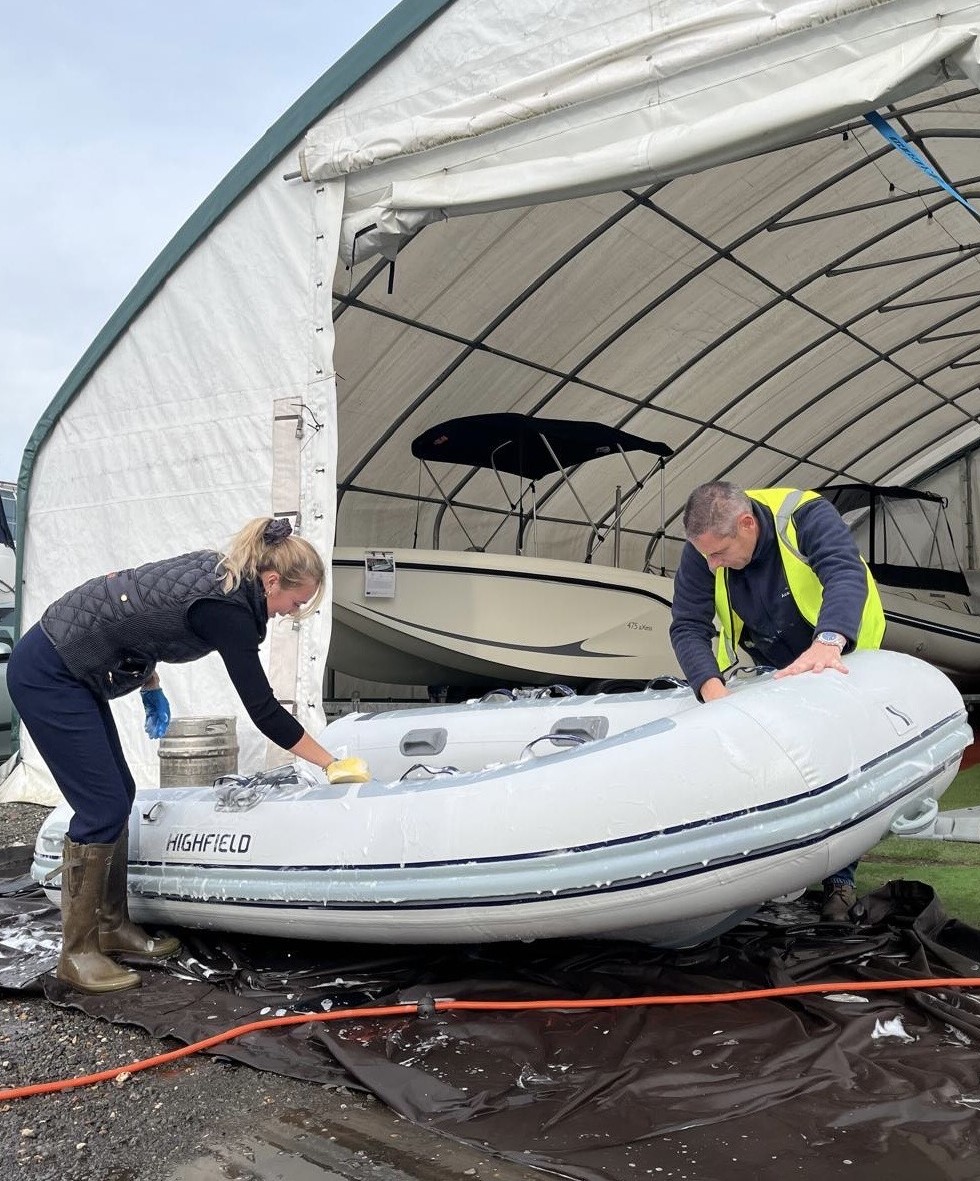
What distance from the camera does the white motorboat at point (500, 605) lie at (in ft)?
22.4

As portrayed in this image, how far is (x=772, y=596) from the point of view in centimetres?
306

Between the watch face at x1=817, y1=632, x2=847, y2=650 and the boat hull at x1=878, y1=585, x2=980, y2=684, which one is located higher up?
the watch face at x1=817, y1=632, x2=847, y2=650

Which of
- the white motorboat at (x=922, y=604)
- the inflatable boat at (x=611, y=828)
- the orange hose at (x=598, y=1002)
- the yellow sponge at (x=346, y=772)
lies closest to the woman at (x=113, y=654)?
the yellow sponge at (x=346, y=772)

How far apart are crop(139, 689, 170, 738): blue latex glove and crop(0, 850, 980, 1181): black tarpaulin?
25.3 inches

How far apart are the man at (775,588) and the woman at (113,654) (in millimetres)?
1155

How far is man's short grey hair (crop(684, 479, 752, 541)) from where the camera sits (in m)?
2.86

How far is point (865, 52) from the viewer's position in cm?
357

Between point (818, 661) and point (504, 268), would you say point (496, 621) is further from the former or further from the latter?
point (818, 661)

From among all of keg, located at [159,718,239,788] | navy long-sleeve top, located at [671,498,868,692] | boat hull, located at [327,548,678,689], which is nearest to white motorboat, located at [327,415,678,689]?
boat hull, located at [327,548,678,689]

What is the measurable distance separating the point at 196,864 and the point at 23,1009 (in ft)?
1.81

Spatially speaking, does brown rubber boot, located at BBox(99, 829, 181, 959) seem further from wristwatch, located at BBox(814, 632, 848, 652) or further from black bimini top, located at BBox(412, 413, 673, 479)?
black bimini top, located at BBox(412, 413, 673, 479)

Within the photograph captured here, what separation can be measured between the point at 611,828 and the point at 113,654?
54.5 inches

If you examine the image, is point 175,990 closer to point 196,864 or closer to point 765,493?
point 196,864

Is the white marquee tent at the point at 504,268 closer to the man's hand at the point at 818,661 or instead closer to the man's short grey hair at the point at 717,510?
the man's short grey hair at the point at 717,510
